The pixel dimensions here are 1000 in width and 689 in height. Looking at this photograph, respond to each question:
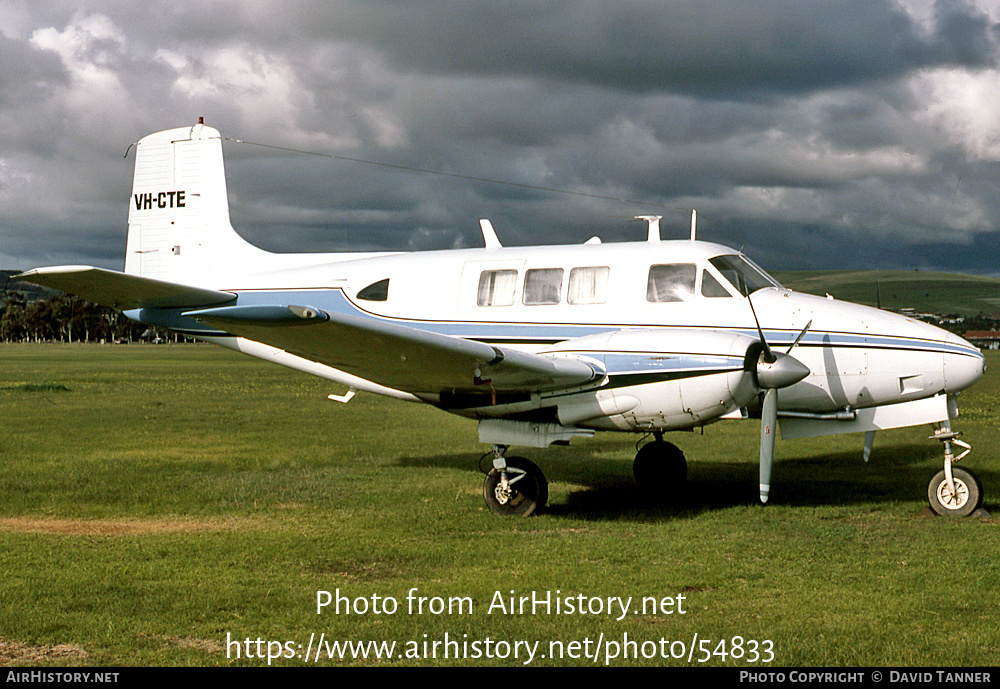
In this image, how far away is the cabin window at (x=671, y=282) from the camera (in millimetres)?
10719

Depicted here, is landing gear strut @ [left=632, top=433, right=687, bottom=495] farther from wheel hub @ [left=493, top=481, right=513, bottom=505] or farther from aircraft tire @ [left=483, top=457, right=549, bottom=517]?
wheel hub @ [left=493, top=481, right=513, bottom=505]

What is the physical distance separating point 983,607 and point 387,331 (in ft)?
18.3

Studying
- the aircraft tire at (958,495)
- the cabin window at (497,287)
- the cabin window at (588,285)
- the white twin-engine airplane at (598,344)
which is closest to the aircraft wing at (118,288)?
the white twin-engine airplane at (598,344)

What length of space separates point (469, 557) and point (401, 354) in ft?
7.41

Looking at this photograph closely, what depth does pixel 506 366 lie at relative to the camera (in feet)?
31.3

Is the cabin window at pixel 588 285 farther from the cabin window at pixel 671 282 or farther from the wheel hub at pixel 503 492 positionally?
the wheel hub at pixel 503 492

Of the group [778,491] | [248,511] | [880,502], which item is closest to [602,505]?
[778,491]

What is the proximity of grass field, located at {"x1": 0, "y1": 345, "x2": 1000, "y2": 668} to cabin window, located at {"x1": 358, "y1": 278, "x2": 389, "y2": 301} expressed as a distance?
2671 mm

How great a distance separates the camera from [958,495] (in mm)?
10367

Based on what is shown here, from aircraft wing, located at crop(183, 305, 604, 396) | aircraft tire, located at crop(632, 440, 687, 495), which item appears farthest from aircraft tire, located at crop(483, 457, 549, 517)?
aircraft tire, located at crop(632, 440, 687, 495)

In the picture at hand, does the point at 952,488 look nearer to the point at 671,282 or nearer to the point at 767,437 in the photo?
the point at 767,437

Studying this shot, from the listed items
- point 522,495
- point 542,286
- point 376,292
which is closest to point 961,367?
point 542,286

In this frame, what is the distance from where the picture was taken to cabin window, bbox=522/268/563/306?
1121 centimetres

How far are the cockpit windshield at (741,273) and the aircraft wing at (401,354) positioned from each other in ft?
7.17
